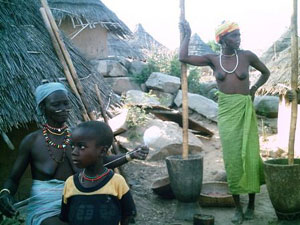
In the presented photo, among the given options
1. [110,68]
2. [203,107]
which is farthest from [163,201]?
[110,68]

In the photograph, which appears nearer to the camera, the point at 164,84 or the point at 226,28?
the point at 226,28

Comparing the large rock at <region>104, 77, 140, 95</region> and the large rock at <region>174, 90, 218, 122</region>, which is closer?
the large rock at <region>174, 90, 218, 122</region>

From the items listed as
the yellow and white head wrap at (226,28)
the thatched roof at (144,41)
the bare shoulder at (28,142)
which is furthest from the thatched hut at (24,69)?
the thatched roof at (144,41)

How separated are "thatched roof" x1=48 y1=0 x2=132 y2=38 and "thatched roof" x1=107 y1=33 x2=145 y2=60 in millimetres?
3148

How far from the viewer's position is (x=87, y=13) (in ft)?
39.5

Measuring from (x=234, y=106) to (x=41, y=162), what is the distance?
7.36 feet

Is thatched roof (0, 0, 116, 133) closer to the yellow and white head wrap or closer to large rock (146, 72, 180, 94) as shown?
the yellow and white head wrap

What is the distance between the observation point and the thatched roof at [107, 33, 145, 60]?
16078 millimetres

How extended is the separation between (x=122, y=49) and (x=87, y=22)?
448cm

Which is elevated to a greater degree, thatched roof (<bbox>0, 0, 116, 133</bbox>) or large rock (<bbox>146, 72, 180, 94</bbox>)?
thatched roof (<bbox>0, 0, 116, 133</bbox>)

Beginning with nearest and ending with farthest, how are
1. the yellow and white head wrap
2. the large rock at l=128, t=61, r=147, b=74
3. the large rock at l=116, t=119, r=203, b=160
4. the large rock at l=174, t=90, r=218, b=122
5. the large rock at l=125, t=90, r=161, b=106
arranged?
the yellow and white head wrap < the large rock at l=116, t=119, r=203, b=160 < the large rock at l=125, t=90, r=161, b=106 < the large rock at l=174, t=90, r=218, b=122 < the large rock at l=128, t=61, r=147, b=74

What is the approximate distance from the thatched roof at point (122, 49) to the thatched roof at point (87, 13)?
315cm

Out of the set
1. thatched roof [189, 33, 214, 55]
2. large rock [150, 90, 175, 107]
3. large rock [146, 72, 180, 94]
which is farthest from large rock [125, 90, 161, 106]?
thatched roof [189, 33, 214, 55]

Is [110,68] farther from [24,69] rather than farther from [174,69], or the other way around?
[24,69]
